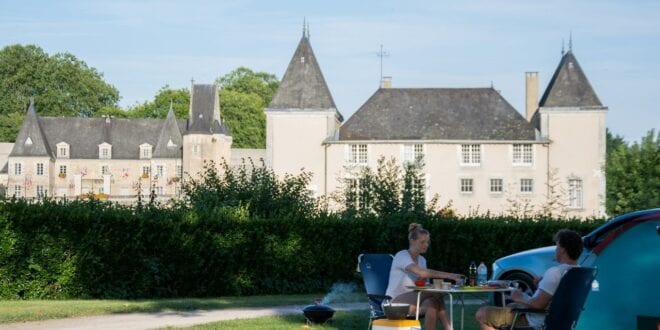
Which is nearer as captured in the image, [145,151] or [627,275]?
[627,275]

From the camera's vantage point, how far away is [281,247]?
80.2ft

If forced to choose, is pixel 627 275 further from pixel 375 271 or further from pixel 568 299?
pixel 568 299

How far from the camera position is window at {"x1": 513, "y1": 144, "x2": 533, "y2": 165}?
82875mm

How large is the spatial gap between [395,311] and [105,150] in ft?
370

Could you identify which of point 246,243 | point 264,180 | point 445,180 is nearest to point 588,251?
point 246,243

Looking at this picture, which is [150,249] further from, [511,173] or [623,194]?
[511,173]

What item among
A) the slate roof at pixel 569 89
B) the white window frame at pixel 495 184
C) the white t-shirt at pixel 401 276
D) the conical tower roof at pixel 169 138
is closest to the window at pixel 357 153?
the white window frame at pixel 495 184

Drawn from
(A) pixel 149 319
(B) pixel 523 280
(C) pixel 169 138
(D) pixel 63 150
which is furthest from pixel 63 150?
(B) pixel 523 280

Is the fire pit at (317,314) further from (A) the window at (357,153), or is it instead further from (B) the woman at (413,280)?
(A) the window at (357,153)

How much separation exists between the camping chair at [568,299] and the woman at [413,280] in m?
2.28

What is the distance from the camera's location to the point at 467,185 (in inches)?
3285

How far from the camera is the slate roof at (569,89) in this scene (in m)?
82.6

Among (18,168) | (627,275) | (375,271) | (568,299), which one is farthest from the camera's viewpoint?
(18,168)

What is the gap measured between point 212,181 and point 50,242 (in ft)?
23.0
